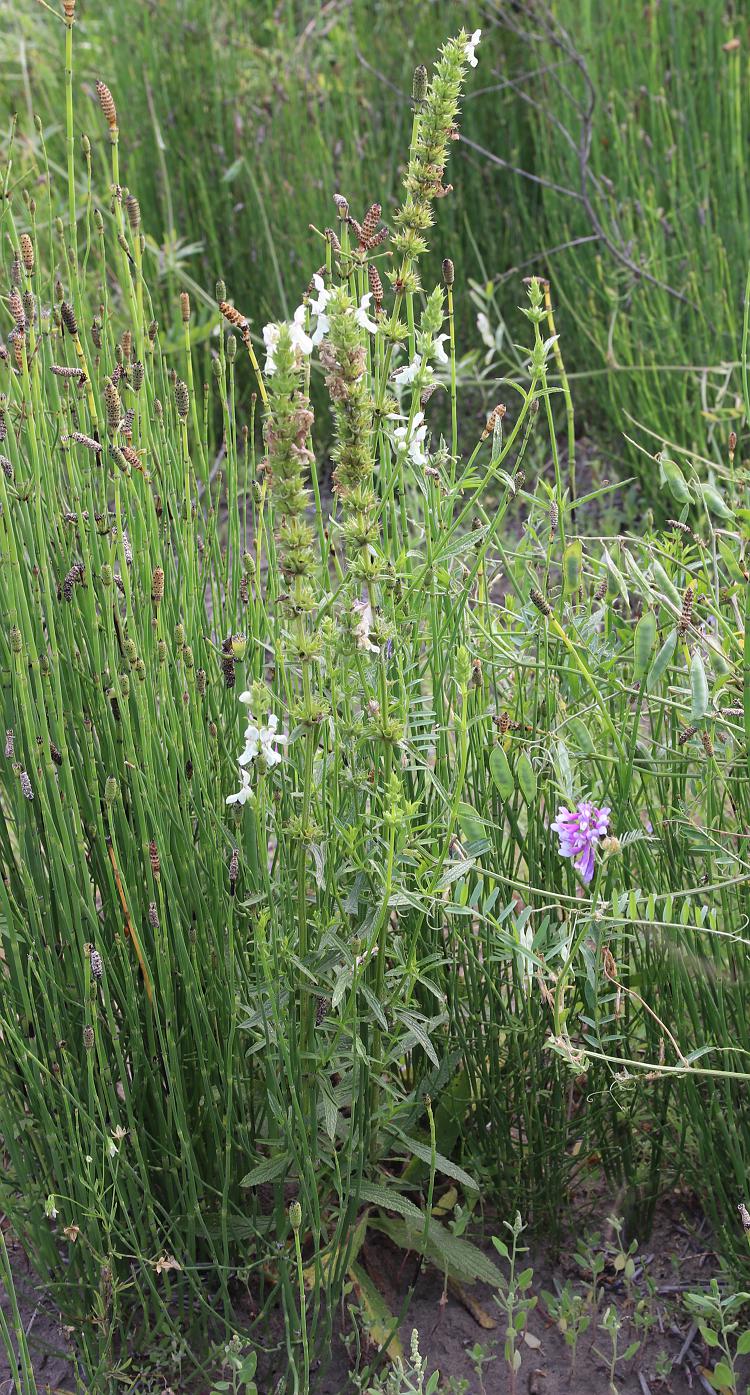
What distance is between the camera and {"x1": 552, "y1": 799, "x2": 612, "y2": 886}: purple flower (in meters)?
1.37

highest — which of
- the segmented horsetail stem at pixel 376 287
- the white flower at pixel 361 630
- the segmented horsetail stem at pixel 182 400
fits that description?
the segmented horsetail stem at pixel 376 287

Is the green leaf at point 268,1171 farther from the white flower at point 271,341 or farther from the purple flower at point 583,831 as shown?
the white flower at point 271,341

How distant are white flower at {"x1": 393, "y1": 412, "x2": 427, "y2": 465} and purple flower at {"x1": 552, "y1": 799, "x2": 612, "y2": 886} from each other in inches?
15.5

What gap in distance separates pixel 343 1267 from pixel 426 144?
1.12 m

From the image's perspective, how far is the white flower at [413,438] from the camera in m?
1.30

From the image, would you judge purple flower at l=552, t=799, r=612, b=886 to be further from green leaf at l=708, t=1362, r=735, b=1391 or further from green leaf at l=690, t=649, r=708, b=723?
green leaf at l=708, t=1362, r=735, b=1391

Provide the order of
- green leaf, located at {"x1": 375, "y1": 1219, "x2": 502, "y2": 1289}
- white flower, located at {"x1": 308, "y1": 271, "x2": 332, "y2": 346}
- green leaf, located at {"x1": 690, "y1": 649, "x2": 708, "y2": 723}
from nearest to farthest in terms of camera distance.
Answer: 1. white flower, located at {"x1": 308, "y1": 271, "x2": 332, "y2": 346}
2. green leaf, located at {"x1": 690, "y1": 649, "x2": 708, "y2": 723}
3. green leaf, located at {"x1": 375, "y1": 1219, "x2": 502, "y2": 1289}

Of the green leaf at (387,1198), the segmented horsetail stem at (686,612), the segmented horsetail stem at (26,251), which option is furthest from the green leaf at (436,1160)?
the segmented horsetail stem at (26,251)

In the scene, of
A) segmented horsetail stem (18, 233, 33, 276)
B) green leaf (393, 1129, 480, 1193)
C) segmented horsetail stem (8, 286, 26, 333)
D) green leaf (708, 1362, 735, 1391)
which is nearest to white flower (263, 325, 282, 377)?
segmented horsetail stem (8, 286, 26, 333)

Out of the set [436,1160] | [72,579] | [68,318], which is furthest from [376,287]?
[436,1160]

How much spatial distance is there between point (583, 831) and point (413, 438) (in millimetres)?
442

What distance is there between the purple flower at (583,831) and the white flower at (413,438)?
39 centimetres

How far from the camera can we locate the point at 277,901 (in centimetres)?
145

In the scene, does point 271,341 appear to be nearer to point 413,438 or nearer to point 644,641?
point 413,438
